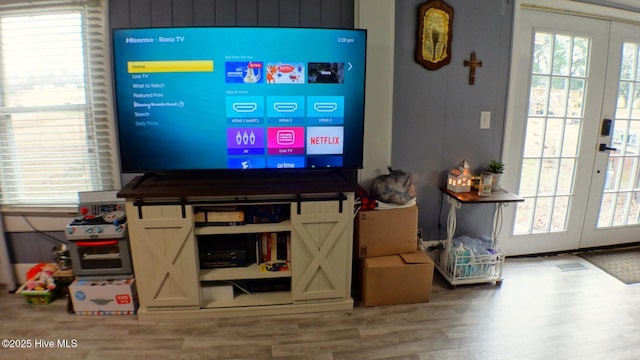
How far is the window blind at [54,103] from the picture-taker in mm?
2395

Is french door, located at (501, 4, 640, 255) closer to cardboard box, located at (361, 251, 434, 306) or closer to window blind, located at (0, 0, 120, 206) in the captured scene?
cardboard box, located at (361, 251, 434, 306)

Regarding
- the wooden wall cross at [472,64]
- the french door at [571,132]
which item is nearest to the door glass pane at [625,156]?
the french door at [571,132]

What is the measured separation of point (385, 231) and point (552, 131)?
1725 mm

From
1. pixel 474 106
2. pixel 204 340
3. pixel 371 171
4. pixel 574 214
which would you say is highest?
pixel 474 106

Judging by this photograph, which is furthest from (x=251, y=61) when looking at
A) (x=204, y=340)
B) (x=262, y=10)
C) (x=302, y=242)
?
(x=204, y=340)

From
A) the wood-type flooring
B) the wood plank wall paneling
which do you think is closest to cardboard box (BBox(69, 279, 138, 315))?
the wood-type flooring

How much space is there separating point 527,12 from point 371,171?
1701 millimetres

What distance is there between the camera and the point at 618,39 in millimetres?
2953

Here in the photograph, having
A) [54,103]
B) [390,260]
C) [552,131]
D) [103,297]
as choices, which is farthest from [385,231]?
[54,103]

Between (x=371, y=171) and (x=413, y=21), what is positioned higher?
(x=413, y=21)

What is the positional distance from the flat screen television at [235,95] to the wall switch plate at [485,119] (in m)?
1.11

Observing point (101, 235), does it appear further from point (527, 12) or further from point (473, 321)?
point (527, 12)

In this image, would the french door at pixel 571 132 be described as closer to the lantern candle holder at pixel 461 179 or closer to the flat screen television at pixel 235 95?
the lantern candle holder at pixel 461 179

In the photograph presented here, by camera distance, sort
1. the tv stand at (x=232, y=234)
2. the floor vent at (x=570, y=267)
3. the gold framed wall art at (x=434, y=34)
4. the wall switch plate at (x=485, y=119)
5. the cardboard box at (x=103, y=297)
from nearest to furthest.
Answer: the tv stand at (x=232, y=234), the cardboard box at (x=103, y=297), the gold framed wall art at (x=434, y=34), the wall switch plate at (x=485, y=119), the floor vent at (x=570, y=267)
